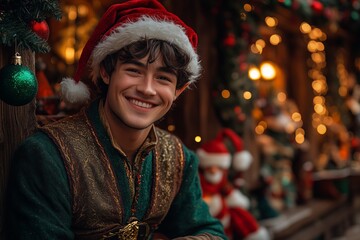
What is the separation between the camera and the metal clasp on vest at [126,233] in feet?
7.63

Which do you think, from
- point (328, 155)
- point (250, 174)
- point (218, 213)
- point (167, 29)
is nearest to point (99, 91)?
point (167, 29)

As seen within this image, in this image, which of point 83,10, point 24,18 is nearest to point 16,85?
point 24,18

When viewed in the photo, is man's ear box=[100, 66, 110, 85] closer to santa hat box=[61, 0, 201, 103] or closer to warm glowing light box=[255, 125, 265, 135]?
santa hat box=[61, 0, 201, 103]

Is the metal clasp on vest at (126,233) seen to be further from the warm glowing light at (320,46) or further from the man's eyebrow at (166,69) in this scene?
the warm glowing light at (320,46)

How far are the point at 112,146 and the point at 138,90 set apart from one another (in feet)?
0.87

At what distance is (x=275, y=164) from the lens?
6.36 m

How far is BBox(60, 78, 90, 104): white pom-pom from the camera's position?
243 centimetres

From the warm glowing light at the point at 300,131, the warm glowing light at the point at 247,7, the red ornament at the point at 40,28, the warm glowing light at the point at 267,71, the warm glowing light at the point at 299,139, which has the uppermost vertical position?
the warm glowing light at the point at 247,7

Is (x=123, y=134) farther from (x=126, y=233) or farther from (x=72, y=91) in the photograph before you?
(x=126, y=233)

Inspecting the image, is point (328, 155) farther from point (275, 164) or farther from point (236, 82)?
point (236, 82)

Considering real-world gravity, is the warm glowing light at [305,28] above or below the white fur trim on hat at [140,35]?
above

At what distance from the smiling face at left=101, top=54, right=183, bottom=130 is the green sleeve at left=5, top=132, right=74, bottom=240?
310 mm

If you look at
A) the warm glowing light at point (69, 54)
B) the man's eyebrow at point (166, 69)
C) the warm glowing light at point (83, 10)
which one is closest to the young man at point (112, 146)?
the man's eyebrow at point (166, 69)

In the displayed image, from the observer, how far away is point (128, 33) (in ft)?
7.29
